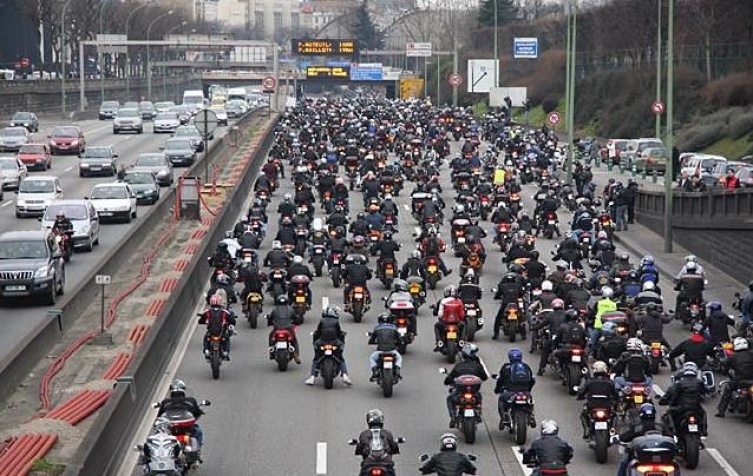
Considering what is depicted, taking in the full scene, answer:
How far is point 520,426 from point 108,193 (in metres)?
29.6

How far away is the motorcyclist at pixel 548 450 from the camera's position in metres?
16.6

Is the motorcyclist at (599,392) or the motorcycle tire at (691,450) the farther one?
the motorcyclist at (599,392)

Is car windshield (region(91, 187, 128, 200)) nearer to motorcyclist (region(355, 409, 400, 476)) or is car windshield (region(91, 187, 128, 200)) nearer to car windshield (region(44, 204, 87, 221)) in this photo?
car windshield (region(44, 204, 87, 221))

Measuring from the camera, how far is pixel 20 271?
3253 cm

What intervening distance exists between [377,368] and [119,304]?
9657 millimetres

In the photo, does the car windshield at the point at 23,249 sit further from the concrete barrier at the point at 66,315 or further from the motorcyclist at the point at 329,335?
the motorcyclist at the point at 329,335

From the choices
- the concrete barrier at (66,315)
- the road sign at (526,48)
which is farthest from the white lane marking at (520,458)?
the road sign at (526,48)

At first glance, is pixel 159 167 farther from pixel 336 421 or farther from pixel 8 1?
pixel 8 1

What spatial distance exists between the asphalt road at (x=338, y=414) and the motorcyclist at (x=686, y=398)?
2.08ft

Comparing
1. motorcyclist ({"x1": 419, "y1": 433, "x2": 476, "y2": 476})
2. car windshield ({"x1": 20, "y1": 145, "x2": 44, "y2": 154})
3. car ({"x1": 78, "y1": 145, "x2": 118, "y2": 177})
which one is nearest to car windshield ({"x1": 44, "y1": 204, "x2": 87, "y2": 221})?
car ({"x1": 78, "y1": 145, "x2": 118, "y2": 177})

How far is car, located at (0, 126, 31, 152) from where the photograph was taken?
75250 millimetres

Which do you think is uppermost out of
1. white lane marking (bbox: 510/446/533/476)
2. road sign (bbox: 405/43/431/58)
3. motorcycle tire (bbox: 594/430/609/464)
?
road sign (bbox: 405/43/431/58)

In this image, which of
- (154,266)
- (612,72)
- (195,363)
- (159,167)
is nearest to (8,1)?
(612,72)

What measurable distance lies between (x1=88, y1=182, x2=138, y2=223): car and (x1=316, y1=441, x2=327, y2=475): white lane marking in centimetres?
2800
